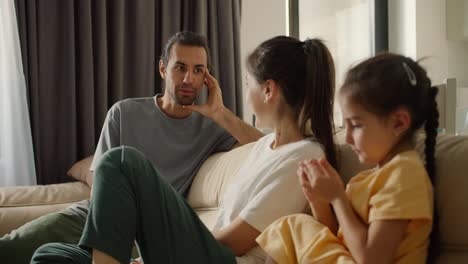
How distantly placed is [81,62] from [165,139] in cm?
98

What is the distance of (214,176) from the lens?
216 cm

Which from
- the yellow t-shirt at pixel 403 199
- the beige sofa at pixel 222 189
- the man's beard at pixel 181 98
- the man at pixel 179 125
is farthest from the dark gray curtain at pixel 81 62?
the yellow t-shirt at pixel 403 199

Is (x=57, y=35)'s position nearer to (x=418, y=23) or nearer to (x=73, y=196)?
(x=73, y=196)

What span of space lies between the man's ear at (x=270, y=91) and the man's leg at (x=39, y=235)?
90 centimetres

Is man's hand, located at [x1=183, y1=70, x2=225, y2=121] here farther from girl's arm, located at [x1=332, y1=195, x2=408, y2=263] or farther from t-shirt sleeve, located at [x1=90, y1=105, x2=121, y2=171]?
girl's arm, located at [x1=332, y1=195, x2=408, y2=263]

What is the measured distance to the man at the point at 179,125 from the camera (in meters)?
2.27

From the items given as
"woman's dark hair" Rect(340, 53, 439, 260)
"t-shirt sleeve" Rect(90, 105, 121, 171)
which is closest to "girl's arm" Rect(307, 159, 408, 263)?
"woman's dark hair" Rect(340, 53, 439, 260)

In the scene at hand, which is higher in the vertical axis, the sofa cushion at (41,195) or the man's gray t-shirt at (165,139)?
the man's gray t-shirt at (165,139)

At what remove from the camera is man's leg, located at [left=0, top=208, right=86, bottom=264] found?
186cm

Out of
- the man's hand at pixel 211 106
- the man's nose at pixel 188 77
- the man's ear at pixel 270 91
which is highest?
the man's nose at pixel 188 77

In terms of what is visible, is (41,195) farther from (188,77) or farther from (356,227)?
(356,227)

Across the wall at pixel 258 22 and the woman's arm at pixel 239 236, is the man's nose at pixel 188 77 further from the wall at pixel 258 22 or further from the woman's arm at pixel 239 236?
the wall at pixel 258 22

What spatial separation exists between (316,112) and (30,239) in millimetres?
1052

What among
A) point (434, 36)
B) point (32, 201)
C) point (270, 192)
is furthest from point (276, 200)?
point (434, 36)
